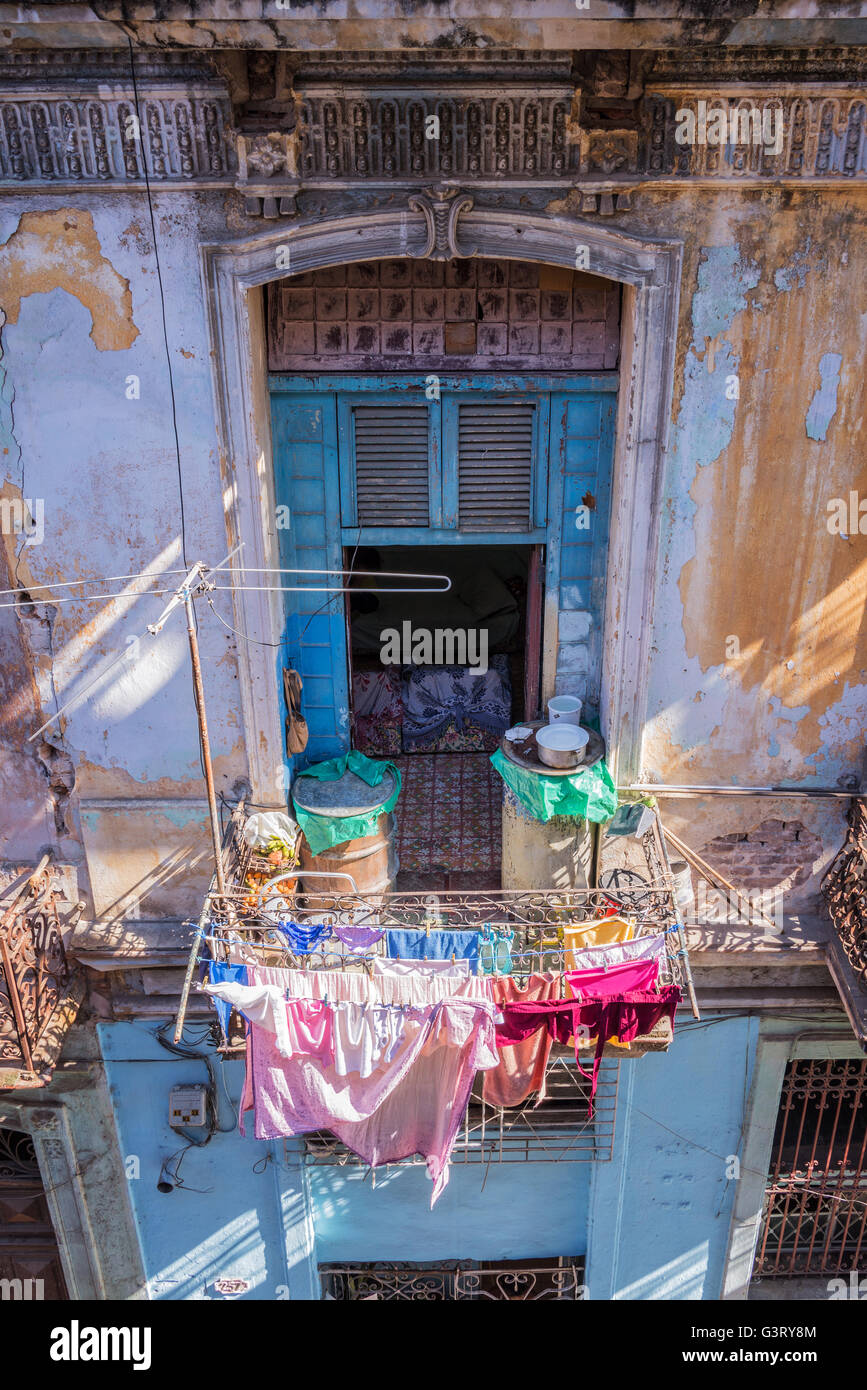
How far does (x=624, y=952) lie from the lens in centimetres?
591

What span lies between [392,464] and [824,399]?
267cm

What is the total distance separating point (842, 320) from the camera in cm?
592

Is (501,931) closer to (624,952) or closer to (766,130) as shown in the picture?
(624,952)

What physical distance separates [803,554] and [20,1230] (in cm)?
773

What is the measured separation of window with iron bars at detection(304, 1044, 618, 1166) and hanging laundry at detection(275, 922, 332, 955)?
83.8 inches

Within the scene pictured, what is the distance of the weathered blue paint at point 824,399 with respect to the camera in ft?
19.6

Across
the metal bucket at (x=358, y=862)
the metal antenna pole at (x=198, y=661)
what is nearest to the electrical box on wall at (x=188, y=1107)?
the metal bucket at (x=358, y=862)

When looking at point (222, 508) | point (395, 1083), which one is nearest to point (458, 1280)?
point (395, 1083)

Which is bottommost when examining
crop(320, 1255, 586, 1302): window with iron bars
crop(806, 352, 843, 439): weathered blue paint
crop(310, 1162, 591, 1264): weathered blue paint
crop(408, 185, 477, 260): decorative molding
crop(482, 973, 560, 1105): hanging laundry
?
crop(320, 1255, 586, 1302): window with iron bars

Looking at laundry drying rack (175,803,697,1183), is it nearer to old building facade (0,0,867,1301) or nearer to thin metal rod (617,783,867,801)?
old building facade (0,0,867,1301)

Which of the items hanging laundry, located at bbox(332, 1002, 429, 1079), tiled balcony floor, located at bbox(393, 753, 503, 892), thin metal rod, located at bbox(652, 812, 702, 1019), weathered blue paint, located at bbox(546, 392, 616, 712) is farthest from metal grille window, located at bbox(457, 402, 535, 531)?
hanging laundry, located at bbox(332, 1002, 429, 1079)

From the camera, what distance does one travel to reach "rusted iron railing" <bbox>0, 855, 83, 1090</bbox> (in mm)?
6383

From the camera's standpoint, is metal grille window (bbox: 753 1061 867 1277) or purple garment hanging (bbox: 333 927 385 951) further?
metal grille window (bbox: 753 1061 867 1277)

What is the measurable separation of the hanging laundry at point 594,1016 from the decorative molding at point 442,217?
13.8 feet
